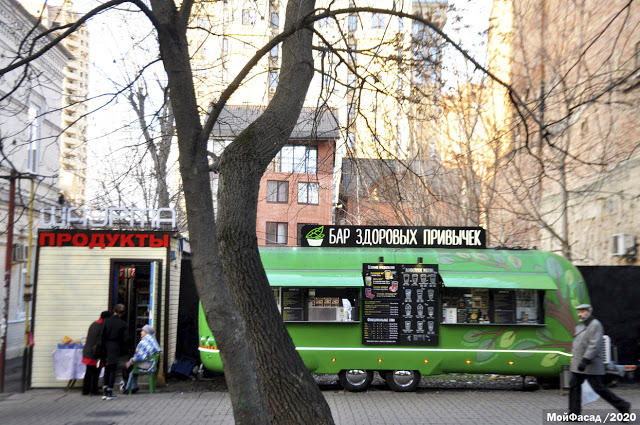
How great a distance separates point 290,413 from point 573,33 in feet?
47.0

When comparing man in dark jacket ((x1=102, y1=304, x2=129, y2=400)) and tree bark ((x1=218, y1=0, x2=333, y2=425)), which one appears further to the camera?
man in dark jacket ((x1=102, y1=304, x2=129, y2=400))

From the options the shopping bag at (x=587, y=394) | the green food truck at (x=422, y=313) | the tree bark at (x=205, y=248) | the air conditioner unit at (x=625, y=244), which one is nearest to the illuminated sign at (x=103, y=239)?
the green food truck at (x=422, y=313)

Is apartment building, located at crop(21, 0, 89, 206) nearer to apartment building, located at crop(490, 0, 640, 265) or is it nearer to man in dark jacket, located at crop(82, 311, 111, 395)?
man in dark jacket, located at crop(82, 311, 111, 395)

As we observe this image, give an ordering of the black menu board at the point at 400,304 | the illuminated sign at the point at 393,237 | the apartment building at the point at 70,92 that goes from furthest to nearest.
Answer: the illuminated sign at the point at 393,237, the black menu board at the point at 400,304, the apartment building at the point at 70,92

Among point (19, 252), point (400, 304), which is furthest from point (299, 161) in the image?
point (19, 252)

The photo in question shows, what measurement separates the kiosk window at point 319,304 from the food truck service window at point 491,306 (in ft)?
6.39

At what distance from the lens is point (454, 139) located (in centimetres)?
2077

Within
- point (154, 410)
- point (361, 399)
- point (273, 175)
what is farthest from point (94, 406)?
point (273, 175)

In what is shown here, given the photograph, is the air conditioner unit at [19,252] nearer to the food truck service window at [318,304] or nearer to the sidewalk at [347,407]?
the sidewalk at [347,407]

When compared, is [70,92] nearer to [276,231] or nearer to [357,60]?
[357,60]

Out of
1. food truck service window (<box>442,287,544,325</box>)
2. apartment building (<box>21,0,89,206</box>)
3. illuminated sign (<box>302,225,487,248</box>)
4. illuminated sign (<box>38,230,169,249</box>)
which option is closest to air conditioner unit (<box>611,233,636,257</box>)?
food truck service window (<box>442,287,544,325</box>)

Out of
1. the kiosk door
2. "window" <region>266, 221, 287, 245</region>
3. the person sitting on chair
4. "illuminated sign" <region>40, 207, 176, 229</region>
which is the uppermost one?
"window" <region>266, 221, 287, 245</region>

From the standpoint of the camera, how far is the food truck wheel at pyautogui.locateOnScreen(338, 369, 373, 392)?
43.0ft

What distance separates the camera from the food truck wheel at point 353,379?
1310 cm
